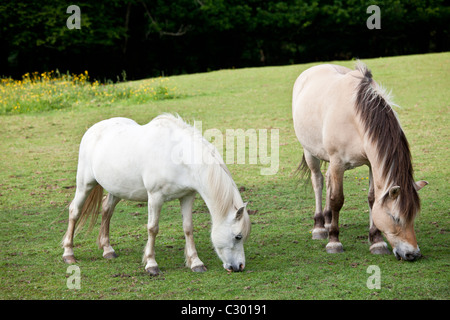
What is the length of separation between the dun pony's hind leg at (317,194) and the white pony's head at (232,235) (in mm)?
1657

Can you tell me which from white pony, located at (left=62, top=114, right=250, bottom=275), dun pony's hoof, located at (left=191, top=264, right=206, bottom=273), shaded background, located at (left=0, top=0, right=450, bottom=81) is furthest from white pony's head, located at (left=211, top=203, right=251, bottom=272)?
shaded background, located at (left=0, top=0, right=450, bottom=81)

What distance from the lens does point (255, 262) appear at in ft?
18.6

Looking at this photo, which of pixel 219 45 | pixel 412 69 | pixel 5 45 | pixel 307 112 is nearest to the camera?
pixel 307 112

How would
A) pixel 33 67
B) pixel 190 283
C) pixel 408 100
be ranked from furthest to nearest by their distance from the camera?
pixel 33 67, pixel 408 100, pixel 190 283

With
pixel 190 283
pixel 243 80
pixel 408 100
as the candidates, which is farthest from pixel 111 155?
pixel 243 80

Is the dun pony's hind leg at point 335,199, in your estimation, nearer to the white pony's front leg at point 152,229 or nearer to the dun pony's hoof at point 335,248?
the dun pony's hoof at point 335,248

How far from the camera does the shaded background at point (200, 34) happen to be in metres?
27.1

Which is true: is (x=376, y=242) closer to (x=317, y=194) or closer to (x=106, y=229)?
(x=317, y=194)

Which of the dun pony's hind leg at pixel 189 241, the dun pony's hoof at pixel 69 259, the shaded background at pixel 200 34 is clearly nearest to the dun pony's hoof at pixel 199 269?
the dun pony's hind leg at pixel 189 241

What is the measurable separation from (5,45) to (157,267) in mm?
25653

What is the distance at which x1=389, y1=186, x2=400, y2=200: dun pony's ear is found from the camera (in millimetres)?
4820

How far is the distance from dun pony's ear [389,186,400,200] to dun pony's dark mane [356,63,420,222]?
0.04 meters

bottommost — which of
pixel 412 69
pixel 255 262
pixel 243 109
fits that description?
pixel 255 262

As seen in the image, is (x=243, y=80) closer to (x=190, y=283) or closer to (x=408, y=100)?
(x=408, y=100)
